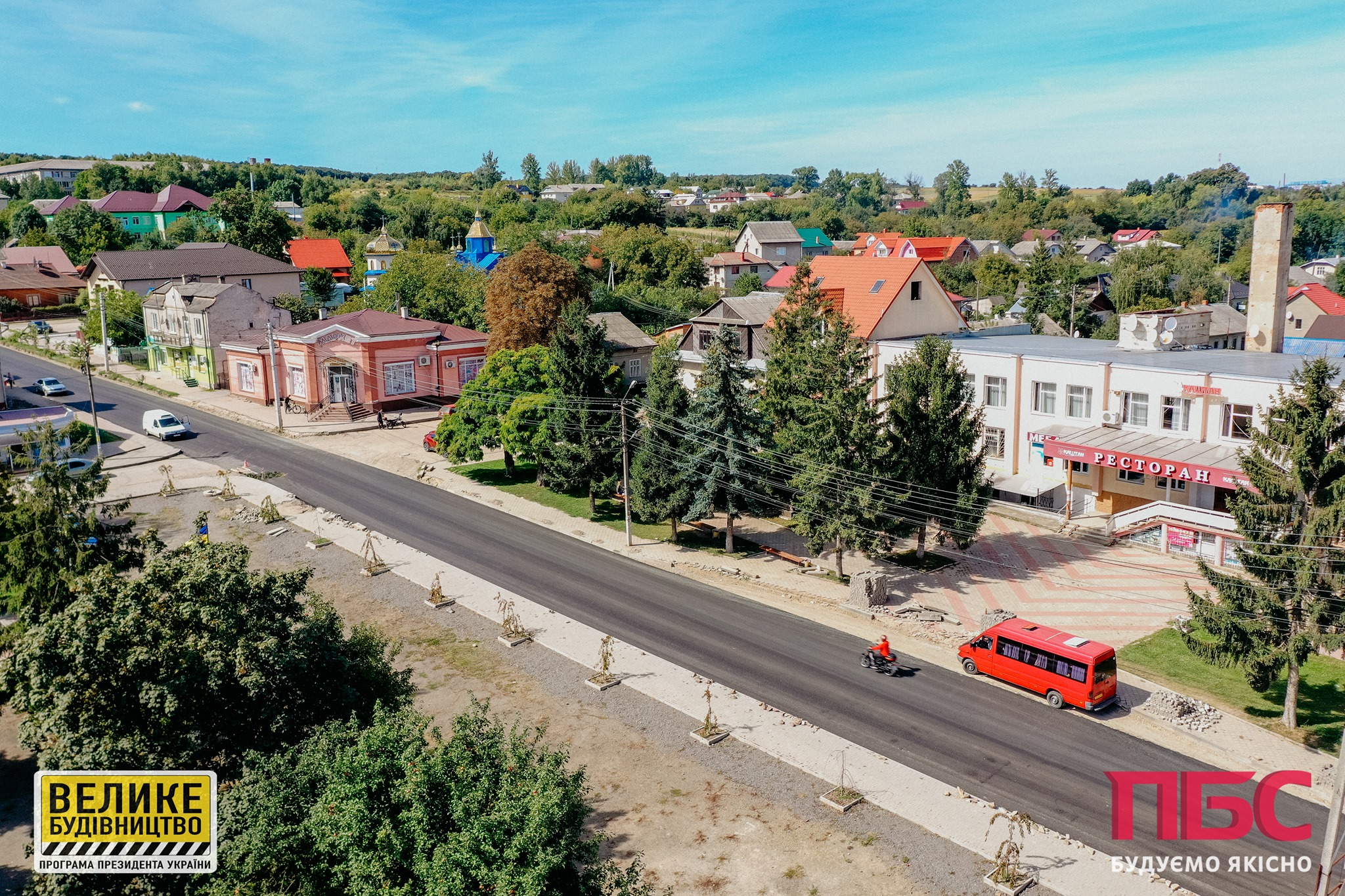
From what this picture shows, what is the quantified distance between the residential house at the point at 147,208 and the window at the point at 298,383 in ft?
274

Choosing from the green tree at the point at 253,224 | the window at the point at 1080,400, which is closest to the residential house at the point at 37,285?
the green tree at the point at 253,224

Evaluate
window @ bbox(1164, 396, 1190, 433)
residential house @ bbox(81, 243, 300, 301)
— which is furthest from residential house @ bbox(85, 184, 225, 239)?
window @ bbox(1164, 396, 1190, 433)

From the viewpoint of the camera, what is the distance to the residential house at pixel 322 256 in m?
116

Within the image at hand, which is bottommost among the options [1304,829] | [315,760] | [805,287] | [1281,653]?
[1304,829]

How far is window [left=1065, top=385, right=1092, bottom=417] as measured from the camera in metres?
43.9

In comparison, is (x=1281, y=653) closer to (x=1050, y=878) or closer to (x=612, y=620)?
(x=1050, y=878)

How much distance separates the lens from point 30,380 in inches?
2852

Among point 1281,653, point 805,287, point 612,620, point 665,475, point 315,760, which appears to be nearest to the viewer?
point 315,760

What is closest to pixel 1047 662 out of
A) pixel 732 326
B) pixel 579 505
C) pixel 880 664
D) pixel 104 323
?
pixel 880 664

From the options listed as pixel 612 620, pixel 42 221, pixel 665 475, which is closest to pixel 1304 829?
pixel 612 620

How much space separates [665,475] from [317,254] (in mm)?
92626

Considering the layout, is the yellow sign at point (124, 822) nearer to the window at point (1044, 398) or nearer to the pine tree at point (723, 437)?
the pine tree at point (723, 437)

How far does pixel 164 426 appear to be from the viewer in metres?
58.2

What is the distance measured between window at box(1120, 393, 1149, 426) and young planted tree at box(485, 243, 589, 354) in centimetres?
3275
